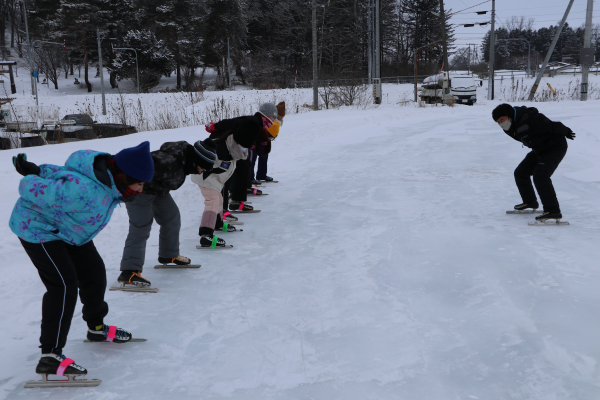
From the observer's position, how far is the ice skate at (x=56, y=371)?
2594 mm

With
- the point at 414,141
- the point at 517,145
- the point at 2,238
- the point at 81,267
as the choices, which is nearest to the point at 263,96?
the point at 414,141

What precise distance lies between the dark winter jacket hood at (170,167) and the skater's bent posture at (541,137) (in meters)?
3.45

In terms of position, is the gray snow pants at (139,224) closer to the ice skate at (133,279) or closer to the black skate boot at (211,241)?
the ice skate at (133,279)

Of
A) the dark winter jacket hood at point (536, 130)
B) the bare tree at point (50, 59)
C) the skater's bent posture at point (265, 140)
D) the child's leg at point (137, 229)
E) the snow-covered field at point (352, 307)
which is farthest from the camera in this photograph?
the bare tree at point (50, 59)

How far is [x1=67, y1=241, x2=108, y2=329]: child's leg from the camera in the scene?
2746 millimetres

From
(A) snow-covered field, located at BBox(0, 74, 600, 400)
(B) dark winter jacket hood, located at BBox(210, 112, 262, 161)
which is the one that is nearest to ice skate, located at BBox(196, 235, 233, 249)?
(A) snow-covered field, located at BBox(0, 74, 600, 400)

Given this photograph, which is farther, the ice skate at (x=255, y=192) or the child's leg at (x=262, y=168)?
the child's leg at (x=262, y=168)

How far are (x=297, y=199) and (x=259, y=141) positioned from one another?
1486mm

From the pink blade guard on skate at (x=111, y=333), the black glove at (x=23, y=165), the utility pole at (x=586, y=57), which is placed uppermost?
the utility pole at (x=586, y=57)

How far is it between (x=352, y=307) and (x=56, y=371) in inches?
77.2

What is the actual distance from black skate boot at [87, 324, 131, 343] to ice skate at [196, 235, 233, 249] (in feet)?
6.54

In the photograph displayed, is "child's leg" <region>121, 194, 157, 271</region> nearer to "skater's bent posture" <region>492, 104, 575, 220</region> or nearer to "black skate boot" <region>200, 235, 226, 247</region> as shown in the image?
"black skate boot" <region>200, 235, 226, 247</region>

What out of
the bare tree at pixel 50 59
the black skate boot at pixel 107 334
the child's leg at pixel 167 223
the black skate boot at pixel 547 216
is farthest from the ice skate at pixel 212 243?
the bare tree at pixel 50 59

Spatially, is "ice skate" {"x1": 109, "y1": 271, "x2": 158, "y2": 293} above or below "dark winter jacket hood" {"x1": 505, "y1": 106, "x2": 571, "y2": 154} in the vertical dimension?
below
